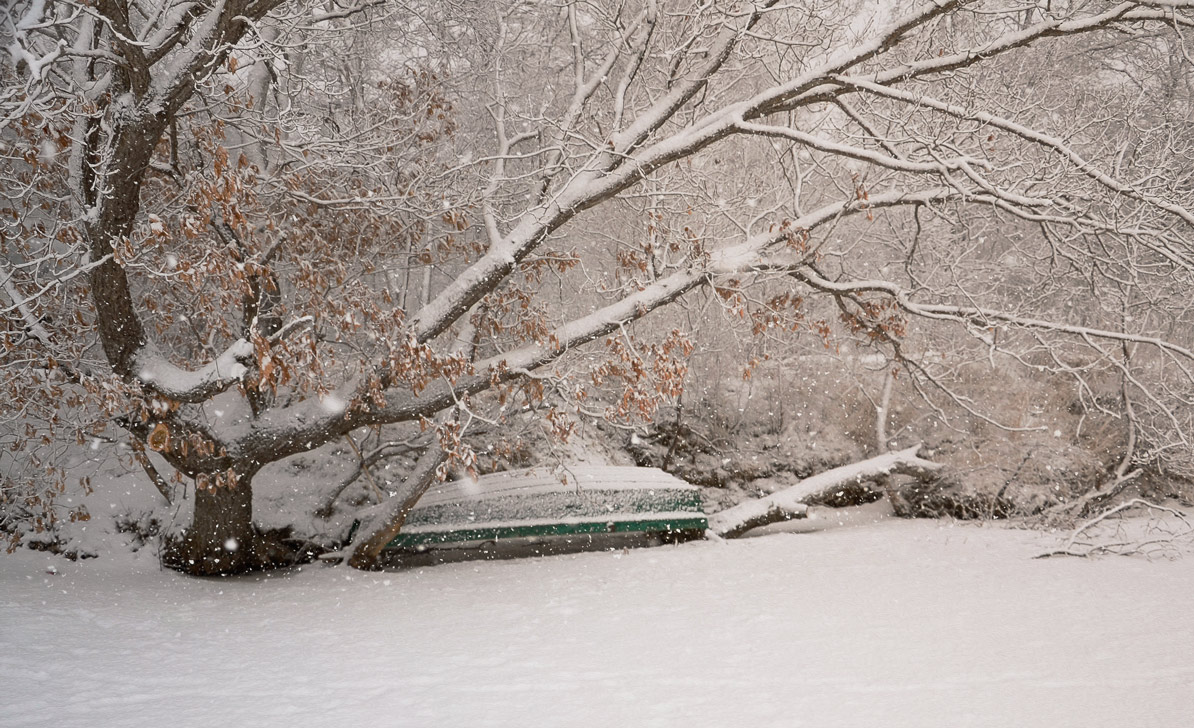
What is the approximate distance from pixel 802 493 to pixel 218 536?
25.4 ft

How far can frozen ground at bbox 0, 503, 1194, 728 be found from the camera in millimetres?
3775

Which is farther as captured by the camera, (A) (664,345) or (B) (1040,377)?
(B) (1040,377)

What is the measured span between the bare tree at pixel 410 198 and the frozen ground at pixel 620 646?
1.43 m

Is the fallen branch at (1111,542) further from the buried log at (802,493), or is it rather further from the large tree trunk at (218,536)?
the large tree trunk at (218,536)

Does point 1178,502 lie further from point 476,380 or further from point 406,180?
point 406,180

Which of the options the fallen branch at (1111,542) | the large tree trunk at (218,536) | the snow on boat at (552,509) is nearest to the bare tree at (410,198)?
the large tree trunk at (218,536)

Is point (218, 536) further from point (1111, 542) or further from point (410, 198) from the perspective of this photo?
point (1111, 542)

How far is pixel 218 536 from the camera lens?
26.5ft

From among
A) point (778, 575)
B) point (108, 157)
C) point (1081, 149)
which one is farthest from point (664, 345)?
point (1081, 149)

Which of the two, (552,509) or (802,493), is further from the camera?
(802,493)

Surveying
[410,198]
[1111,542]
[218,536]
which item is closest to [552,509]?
[218,536]

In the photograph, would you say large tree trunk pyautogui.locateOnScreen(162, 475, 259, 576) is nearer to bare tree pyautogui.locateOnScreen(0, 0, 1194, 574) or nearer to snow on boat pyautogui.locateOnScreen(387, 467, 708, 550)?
bare tree pyautogui.locateOnScreen(0, 0, 1194, 574)

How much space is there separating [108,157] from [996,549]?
31.0ft

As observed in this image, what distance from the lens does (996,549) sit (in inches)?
330
